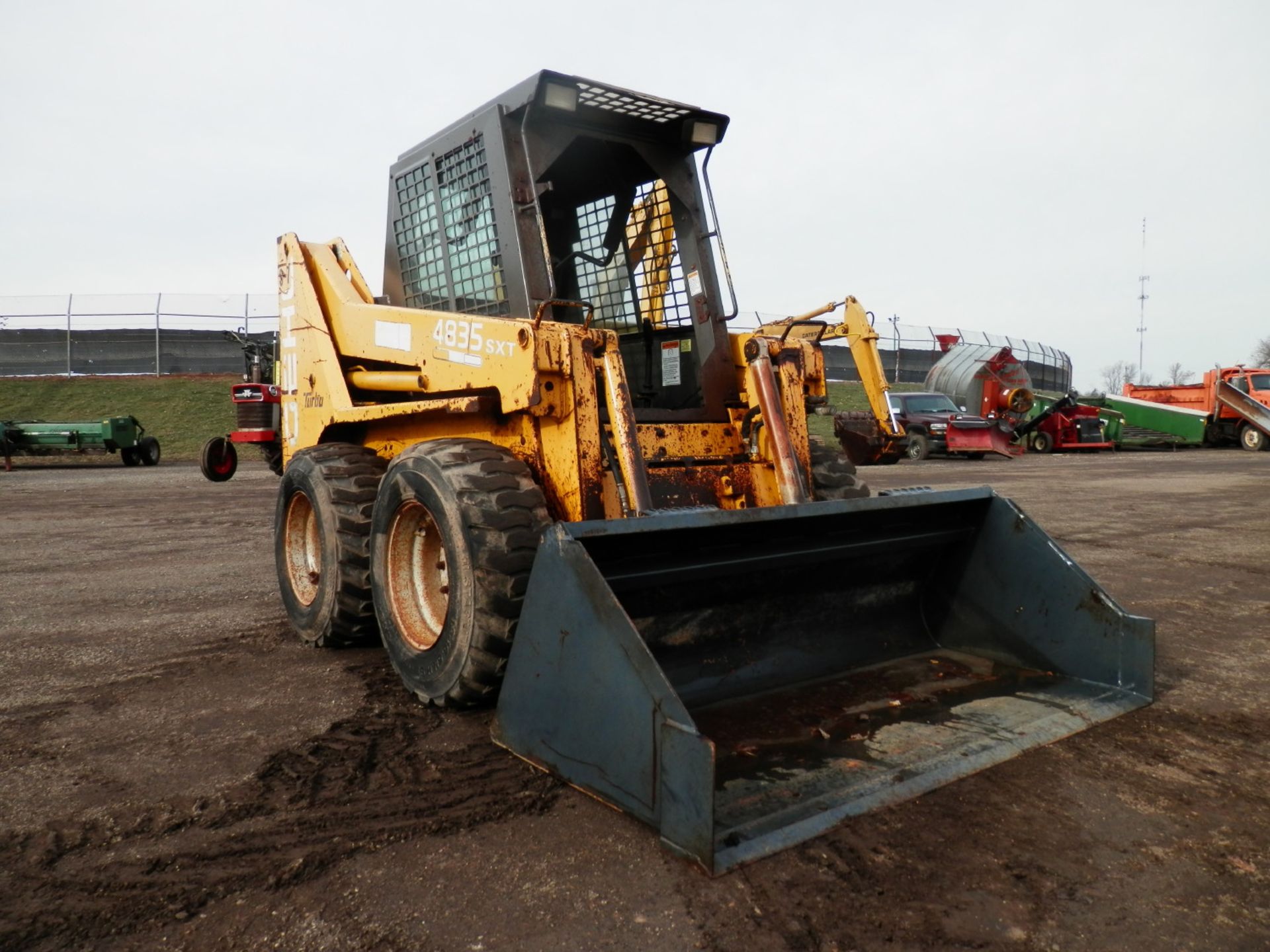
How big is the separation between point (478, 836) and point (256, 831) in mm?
635

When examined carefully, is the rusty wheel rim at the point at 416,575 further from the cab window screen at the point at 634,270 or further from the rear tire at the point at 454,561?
the cab window screen at the point at 634,270

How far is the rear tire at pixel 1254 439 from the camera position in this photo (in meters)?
26.0

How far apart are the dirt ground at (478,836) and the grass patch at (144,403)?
22721mm

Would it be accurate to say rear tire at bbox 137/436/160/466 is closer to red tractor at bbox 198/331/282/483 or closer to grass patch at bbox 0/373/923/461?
grass patch at bbox 0/373/923/461

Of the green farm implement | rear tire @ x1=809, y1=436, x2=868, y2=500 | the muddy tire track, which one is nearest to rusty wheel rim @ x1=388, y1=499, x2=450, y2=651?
the muddy tire track

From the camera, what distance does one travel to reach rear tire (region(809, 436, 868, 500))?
15.1ft

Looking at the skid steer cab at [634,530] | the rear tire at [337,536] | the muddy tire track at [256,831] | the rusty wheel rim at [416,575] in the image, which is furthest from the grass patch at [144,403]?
the muddy tire track at [256,831]

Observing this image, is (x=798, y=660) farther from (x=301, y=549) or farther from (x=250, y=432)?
(x=250, y=432)

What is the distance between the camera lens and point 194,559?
316 inches

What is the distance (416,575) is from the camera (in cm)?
413

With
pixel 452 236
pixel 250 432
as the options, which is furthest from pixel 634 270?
pixel 250 432

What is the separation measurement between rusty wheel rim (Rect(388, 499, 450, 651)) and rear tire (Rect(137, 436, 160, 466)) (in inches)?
820

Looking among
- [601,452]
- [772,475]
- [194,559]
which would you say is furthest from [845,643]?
[194,559]

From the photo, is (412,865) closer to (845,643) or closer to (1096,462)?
(845,643)
